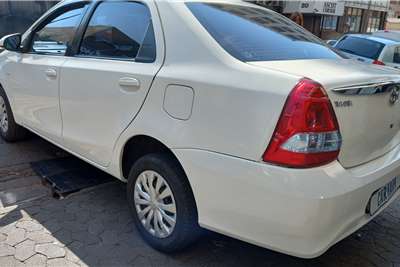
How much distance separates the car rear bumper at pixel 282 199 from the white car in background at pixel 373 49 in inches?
302

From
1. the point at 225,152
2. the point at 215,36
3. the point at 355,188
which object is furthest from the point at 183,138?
the point at 355,188

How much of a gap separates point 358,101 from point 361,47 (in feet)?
26.8

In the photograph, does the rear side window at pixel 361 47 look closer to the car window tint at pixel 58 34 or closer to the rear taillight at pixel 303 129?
the car window tint at pixel 58 34

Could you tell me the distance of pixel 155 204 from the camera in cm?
273

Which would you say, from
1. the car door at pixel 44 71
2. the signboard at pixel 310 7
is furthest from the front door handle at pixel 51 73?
the signboard at pixel 310 7

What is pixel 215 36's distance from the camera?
8.05ft

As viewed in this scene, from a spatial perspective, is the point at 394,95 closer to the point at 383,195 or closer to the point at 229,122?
the point at 383,195

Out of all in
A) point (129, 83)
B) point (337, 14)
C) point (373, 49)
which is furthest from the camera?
point (337, 14)

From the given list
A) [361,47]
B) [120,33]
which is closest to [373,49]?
[361,47]

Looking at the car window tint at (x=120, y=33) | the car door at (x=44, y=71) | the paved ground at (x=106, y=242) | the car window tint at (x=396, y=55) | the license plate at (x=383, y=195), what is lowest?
the paved ground at (x=106, y=242)

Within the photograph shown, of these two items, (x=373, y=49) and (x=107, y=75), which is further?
(x=373, y=49)

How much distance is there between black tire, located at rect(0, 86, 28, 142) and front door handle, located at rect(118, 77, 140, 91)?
2.32 meters

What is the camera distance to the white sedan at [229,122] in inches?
80.1

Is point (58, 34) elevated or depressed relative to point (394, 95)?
elevated
